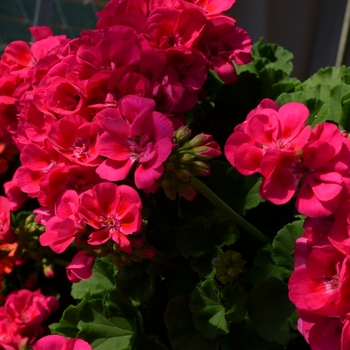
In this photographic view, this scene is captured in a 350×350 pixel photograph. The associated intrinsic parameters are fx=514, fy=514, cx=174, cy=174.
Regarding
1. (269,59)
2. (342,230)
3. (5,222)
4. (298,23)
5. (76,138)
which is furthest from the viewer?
(298,23)

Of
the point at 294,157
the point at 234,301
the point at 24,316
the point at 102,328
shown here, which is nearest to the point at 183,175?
the point at 294,157

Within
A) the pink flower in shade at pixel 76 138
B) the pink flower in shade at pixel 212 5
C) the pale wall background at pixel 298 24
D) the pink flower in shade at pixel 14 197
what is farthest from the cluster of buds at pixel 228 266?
the pale wall background at pixel 298 24

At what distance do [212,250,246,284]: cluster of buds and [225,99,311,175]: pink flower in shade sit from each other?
159mm

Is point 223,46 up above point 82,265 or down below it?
above

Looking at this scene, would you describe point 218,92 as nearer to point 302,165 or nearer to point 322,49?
point 302,165

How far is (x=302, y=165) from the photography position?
1.90 feet

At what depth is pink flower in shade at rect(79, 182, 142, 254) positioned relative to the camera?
24.0 inches

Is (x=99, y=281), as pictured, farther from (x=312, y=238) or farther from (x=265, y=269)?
(x=312, y=238)

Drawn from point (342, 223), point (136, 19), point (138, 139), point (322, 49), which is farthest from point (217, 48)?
point (322, 49)

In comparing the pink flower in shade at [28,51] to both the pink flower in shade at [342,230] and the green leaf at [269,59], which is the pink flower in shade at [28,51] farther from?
the pink flower in shade at [342,230]

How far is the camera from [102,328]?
85 centimetres

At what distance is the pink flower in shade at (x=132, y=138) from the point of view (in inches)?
23.3

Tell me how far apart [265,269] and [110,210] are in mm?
253

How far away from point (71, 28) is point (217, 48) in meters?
1.87
